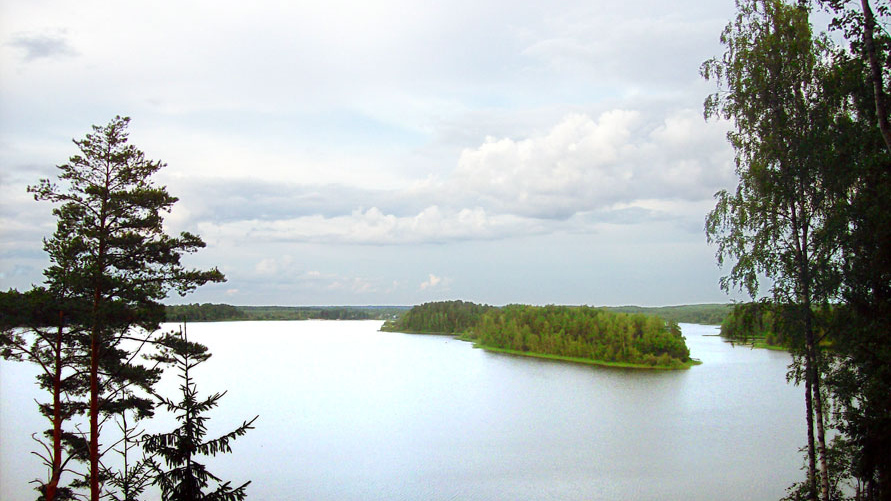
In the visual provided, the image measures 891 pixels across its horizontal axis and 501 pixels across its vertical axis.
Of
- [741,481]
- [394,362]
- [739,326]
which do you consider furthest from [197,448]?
[394,362]

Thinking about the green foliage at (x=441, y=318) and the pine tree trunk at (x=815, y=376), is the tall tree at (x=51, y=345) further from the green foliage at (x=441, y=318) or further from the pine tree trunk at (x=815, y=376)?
the green foliage at (x=441, y=318)

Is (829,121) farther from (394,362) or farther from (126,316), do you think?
(394,362)

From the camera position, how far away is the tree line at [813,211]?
7266 mm

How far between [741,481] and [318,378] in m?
26.5

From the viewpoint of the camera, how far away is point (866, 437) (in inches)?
282

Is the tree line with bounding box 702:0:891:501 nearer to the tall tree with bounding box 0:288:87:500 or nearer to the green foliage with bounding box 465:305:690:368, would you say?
the tall tree with bounding box 0:288:87:500

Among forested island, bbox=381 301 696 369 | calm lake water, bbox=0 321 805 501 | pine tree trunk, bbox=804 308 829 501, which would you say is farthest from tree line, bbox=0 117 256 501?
forested island, bbox=381 301 696 369

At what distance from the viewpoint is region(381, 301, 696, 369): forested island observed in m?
44.2

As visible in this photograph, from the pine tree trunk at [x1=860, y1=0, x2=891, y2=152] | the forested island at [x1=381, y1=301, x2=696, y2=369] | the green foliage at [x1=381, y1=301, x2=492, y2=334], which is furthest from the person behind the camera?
the green foliage at [x1=381, y1=301, x2=492, y2=334]

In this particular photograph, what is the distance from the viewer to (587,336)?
50.6m

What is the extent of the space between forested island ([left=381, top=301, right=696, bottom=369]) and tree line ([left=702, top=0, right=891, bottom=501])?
116ft

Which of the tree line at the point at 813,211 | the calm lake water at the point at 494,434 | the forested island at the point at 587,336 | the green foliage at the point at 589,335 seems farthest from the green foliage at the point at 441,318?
the tree line at the point at 813,211

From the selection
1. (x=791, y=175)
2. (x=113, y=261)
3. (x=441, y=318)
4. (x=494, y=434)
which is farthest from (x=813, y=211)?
(x=441, y=318)

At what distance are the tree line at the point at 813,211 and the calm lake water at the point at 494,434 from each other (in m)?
5.97
